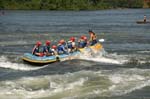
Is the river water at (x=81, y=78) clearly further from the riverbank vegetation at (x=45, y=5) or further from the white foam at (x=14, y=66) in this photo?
the riverbank vegetation at (x=45, y=5)

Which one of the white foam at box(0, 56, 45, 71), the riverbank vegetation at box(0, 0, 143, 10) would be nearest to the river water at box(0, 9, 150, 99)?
the white foam at box(0, 56, 45, 71)

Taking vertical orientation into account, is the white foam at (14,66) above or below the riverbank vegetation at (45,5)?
above

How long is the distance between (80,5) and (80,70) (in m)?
131

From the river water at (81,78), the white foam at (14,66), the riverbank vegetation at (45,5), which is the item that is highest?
the river water at (81,78)

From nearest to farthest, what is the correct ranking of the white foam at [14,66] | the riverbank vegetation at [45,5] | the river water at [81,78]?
the river water at [81,78] → the white foam at [14,66] → the riverbank vegetation at [45,5]

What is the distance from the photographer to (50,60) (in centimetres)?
2877

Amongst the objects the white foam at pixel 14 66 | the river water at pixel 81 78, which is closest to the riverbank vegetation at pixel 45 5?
the river water at pixel 81 78

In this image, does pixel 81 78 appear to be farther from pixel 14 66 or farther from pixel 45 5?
pixel 45 5

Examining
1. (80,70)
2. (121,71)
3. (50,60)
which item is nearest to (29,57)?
(50,60)

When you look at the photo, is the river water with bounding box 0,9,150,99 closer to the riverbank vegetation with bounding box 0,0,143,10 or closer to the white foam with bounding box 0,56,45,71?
the white foam with bounding box 0,56,45,71

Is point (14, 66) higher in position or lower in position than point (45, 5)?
higher

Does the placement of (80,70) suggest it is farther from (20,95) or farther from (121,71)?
(20,95)

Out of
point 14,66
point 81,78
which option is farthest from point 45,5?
point 81,78

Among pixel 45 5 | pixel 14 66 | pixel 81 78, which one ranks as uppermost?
pixel 81 78
